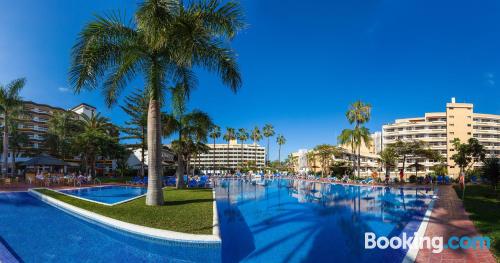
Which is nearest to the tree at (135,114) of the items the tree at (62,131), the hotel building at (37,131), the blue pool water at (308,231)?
the tree at (62,131)

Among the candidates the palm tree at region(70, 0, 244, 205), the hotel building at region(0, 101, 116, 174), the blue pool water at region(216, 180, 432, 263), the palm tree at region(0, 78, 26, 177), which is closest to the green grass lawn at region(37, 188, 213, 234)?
the blue pool water at region(216, 180, 432, 263)

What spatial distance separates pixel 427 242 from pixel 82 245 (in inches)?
354

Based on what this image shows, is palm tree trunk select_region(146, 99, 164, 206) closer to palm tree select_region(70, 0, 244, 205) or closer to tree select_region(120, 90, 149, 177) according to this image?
palm tree select_region(70, 0, 244, 205)

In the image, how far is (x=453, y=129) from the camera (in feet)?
208

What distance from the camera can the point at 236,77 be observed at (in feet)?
37.4

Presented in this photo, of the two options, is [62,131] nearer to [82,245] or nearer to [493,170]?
[82,245]

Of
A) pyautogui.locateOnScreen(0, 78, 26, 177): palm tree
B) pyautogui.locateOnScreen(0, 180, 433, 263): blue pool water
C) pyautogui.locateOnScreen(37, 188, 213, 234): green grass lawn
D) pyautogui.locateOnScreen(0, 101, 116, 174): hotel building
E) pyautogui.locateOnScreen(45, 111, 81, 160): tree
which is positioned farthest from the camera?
pyautogui.locateOnScreen(0, 101, 116, 174): hotel building

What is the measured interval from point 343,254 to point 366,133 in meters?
32.9

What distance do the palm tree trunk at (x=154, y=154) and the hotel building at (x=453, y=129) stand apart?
65.0 m

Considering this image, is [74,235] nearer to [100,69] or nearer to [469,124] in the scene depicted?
[100,69]

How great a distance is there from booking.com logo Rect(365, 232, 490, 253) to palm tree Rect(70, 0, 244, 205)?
7.63 meters

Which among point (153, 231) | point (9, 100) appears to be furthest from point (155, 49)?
point (9, 100)

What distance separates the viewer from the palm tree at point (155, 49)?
9578mm

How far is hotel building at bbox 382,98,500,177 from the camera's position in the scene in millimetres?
63062
